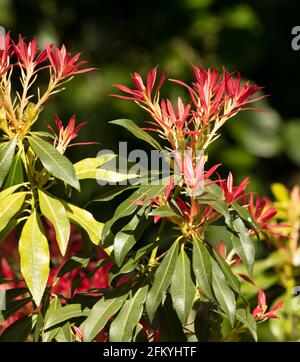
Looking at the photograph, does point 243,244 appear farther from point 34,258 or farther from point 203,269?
point 34,258

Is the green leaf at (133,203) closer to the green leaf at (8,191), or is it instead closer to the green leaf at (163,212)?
the green leaf at (163,212)

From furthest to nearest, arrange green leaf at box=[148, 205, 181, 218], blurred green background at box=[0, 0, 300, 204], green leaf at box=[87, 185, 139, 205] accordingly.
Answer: blurred green background at box=[0, 0, 300, 204] < green leaf at box=[87, 185, 139, 205] < green leaf at box=[148, 205, 181, 218]

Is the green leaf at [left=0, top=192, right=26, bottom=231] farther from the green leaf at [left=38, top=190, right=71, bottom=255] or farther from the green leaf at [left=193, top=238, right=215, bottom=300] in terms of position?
the green leaf at [left=193, top=238, right=215, bottom=300]

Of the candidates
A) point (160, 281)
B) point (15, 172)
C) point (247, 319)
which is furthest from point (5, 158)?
point (247, 319)

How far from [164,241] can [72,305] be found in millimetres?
158

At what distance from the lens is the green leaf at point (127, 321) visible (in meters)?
1.00

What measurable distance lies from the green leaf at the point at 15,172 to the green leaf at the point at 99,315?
20cm

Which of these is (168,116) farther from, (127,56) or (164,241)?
(127,56)

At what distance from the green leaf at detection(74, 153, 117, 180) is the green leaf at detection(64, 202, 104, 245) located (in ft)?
0.16

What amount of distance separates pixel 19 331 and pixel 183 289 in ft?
0.89

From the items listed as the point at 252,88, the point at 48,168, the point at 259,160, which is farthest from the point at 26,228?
the point at 259,160

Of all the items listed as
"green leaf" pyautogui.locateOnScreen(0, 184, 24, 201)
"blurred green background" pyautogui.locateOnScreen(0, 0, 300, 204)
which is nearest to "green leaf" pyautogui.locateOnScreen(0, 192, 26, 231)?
"green leaf" pyautogui.locateOnScreen(0, 184, 24, 201)

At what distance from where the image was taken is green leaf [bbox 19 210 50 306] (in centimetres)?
98

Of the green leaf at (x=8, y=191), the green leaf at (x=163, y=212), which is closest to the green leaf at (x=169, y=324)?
the green leaf at (x=163, y=212)
